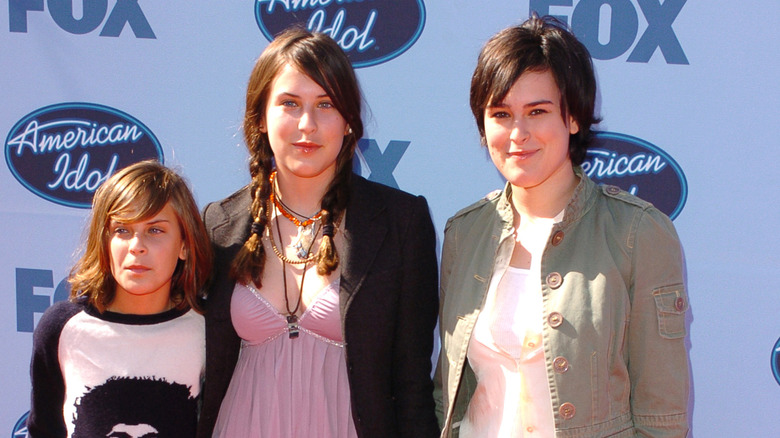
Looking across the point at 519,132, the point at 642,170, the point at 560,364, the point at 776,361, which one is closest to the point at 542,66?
the point at 519,132

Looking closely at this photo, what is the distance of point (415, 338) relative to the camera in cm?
200

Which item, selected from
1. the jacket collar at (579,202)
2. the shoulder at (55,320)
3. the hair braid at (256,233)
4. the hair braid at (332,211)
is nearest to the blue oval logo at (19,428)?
the shoulder at (55,320)

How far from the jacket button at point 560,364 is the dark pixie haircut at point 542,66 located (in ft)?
1.82

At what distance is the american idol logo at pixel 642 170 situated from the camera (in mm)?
2689

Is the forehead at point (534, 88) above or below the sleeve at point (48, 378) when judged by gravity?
above

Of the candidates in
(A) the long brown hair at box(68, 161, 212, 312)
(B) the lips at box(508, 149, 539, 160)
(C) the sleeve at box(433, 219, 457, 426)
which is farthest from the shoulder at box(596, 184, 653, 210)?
(A) the long brown hair at box(68, 161, 212, 312)

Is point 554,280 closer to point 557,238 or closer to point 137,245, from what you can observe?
point 557,238

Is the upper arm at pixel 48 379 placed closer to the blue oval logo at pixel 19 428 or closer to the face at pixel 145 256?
the face at pixel 145 256

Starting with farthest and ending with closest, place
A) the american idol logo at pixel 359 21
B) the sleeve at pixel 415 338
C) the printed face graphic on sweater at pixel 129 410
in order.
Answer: the american idol logo at pixel 359 21
the sleeve at pixel 415 338
the printed face graphic on sweater at pixel 129 410

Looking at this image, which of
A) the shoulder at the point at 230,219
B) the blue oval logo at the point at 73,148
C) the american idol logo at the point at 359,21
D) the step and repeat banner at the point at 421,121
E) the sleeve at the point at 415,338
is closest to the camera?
the sleeve at the point at 415,338

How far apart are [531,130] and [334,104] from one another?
572 mm

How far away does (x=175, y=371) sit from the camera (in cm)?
197

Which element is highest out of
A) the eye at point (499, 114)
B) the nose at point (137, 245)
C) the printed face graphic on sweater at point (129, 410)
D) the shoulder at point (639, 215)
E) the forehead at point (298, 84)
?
the forehead at point (298, 84)

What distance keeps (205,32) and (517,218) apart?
1618mm
